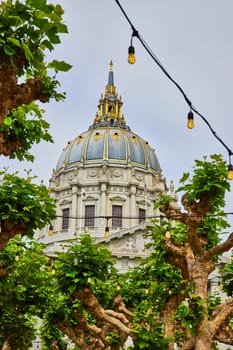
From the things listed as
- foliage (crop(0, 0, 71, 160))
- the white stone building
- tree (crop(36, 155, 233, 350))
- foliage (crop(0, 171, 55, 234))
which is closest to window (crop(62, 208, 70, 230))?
the white stone building

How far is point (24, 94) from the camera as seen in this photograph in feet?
32.9

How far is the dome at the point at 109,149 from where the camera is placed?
236 ft

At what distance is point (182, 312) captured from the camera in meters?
14.6

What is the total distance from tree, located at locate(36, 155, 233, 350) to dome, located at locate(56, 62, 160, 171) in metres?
46.1

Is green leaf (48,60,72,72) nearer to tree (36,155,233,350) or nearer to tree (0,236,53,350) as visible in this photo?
tree (36,155,233,350)

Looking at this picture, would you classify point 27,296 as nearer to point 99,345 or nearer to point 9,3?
point 99,345

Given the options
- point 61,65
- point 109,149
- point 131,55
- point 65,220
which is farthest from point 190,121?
point 109,149

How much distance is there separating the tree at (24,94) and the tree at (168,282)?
457 centimetres

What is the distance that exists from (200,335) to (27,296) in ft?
30.5

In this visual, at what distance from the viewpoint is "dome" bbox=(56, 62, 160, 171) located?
71875mm

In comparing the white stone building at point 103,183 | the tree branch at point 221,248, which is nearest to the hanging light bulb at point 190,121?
the tree branch at point 221,248

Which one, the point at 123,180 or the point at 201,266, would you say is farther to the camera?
the point at 123,180

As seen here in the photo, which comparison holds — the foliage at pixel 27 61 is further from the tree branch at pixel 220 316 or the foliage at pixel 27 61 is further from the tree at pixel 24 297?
the tree at pixel 24 297

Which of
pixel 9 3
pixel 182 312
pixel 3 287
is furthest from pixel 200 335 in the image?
pixel 9 3
